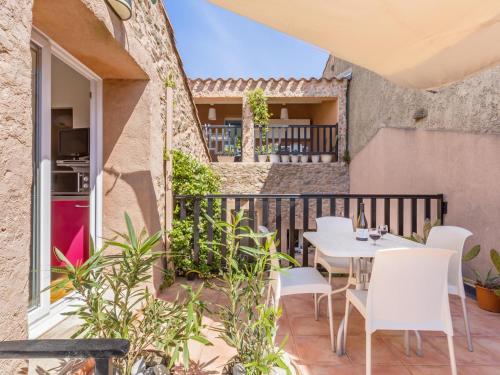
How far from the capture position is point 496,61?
6.61 ft

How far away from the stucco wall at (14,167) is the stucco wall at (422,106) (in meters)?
3.97

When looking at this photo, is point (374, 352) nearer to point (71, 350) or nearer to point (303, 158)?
point (71, 350)

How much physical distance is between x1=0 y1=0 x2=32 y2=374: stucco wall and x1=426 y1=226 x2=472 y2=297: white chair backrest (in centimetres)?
265

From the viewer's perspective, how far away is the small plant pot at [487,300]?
271 centimetres

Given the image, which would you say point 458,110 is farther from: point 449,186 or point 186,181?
point 186,181


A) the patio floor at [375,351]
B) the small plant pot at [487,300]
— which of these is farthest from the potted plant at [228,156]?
the small plant pot at [487,300]

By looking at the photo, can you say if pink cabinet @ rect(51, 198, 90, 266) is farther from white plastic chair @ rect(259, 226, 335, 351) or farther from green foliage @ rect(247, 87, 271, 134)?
green foliage @ rect(247, 87, 271, 134)

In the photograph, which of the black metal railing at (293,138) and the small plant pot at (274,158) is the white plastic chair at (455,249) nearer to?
the small plant pot at (274,158)

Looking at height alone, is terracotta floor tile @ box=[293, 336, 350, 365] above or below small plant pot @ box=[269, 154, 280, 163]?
below

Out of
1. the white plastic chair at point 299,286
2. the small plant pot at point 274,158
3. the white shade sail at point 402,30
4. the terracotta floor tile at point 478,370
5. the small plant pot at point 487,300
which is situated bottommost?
the terracotta floor tile at point 478,370

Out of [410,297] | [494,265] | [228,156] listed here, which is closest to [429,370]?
[410,297]

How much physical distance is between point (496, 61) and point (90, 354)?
276 centimetres

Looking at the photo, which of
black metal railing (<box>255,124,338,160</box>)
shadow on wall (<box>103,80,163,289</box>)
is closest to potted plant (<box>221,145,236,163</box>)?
black metal railing (<box>255,124,338,160</box>)

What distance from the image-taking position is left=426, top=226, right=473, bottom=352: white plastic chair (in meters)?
2.16
